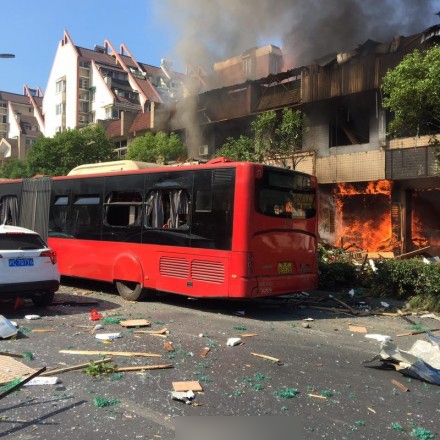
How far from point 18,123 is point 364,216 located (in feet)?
215

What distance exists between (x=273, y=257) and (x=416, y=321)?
2614 mm

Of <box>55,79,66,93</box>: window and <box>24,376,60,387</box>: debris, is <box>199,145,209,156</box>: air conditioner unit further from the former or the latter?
<box>55,79,66,93</box>: window

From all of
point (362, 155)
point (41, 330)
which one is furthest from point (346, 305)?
point (362, 155)

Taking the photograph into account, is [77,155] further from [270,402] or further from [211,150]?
[270,402]

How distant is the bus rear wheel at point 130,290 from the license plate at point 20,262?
2146mm

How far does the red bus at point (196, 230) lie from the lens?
7730 millimetres

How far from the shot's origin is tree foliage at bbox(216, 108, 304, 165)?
19.1 metres

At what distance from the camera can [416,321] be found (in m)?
7.82

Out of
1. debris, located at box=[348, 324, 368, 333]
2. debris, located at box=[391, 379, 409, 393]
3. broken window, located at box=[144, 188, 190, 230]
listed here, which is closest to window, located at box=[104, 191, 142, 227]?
broken window, located at box=[144, 188, 190, 230]

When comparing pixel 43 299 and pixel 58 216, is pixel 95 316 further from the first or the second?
pixel 58 216

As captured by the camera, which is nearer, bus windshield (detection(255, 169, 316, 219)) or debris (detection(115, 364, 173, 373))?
debris (detection(115, 364, 173, 373))

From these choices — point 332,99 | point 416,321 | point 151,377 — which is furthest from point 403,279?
point 332,99

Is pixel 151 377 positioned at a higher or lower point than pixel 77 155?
lower

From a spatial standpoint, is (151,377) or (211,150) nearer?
(151,377)
